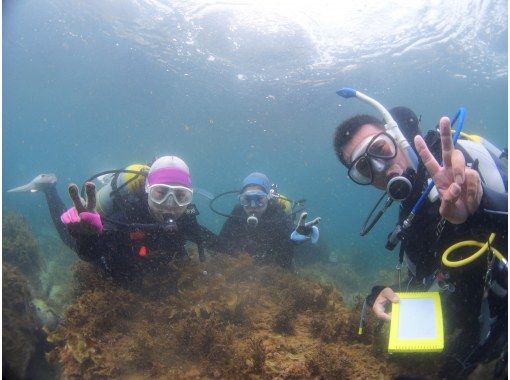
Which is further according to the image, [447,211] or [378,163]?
[378,163]

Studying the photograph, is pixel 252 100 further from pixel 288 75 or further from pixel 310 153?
pixel 310 153

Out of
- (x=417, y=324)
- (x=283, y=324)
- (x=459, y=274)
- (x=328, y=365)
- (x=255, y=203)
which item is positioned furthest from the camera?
(x=255, y=203)

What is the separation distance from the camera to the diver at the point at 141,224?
5.23 meters

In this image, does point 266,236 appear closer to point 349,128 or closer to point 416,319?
point 349,128

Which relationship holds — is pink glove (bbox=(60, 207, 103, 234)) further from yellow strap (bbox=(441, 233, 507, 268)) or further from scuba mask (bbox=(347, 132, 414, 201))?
yellow strap (bbox=(441, 233, 507, 268))

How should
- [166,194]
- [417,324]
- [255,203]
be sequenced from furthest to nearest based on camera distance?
[255,203]
[166,194]
[417,324]

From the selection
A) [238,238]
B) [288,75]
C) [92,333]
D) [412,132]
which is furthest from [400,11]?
[92,333]

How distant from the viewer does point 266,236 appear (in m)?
9.01

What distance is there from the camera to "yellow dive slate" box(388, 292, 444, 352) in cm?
268

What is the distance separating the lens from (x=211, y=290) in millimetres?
5293

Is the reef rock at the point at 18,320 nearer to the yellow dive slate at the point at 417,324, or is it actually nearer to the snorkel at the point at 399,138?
the yellow dive slate at the point at 417,324

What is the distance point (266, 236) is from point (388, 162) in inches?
229

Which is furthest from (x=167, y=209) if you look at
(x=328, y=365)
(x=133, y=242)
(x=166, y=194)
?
(x=328, y=365)

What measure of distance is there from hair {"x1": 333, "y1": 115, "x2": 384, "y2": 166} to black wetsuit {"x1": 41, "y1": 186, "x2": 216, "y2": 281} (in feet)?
9.92
